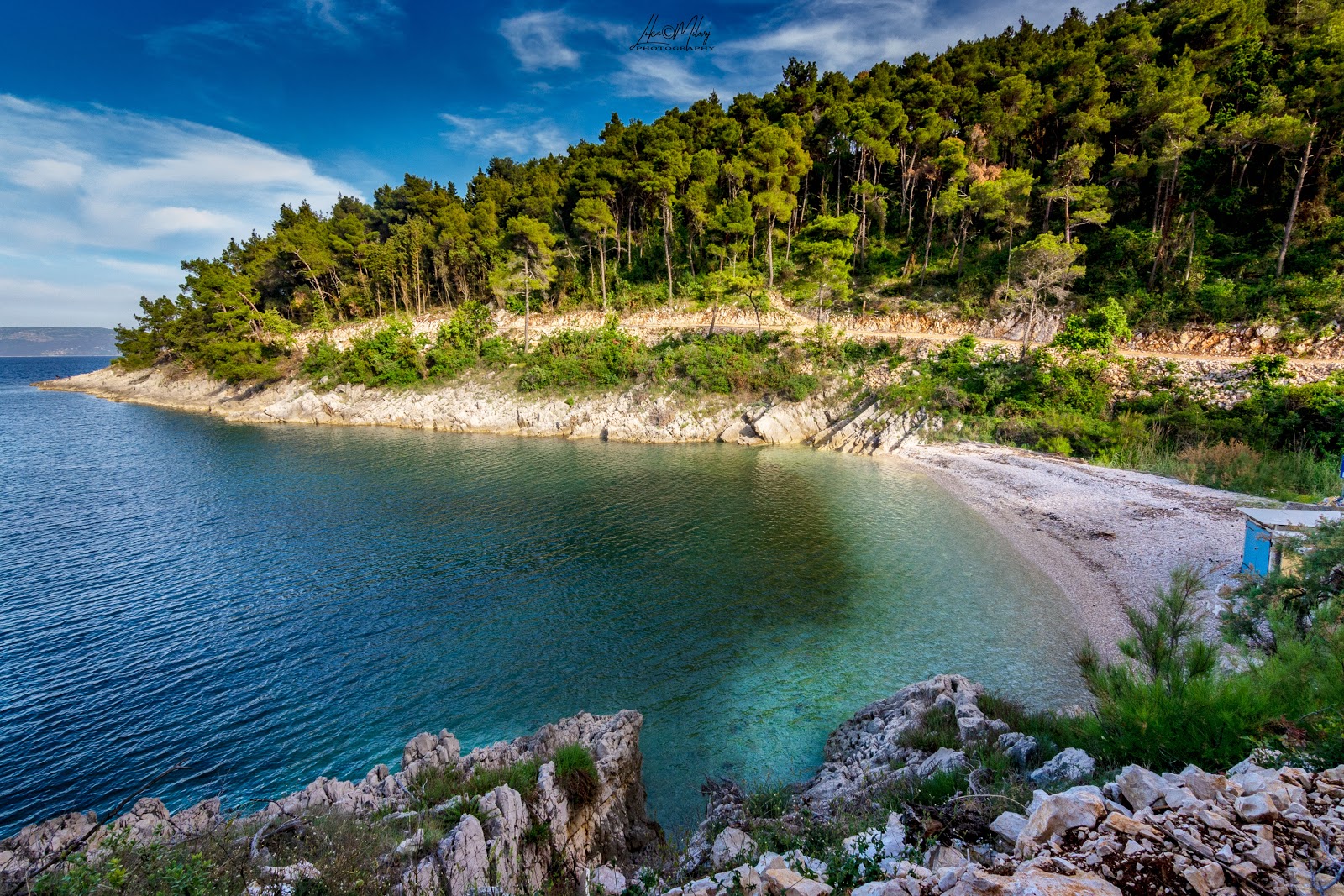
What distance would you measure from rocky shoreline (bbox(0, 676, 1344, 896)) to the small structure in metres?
7.56

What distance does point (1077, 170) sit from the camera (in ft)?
104

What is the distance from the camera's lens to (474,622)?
13.3 m

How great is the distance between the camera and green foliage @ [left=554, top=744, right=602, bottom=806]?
7.12m

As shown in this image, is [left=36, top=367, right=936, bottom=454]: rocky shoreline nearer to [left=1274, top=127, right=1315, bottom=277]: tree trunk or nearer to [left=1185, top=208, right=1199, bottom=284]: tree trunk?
[left=1185, top=208, right=1199, bottom=284]: tree trunk

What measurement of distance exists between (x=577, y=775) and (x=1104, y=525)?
62.0ft

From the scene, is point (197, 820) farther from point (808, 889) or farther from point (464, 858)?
point (808, 889)

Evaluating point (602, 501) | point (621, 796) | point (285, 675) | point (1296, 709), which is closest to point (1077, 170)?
point (602, 501)

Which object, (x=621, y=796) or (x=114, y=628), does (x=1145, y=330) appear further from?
(x=114, y=628)

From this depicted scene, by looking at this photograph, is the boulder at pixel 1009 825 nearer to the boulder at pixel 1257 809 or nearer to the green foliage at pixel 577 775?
the boulder at pixel 1257 809

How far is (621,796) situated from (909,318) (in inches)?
1503

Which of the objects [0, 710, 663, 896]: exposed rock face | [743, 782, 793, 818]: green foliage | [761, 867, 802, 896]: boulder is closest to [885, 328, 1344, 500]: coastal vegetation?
[743, 782, 793, 818]: green foliage

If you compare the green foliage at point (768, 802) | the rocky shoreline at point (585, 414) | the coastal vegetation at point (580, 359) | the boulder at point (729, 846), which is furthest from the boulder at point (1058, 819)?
the coastal vegetation at point (580, 359)

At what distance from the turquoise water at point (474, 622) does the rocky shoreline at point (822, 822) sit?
1.35 meters

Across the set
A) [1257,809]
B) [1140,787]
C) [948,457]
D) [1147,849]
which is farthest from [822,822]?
[948,457]
